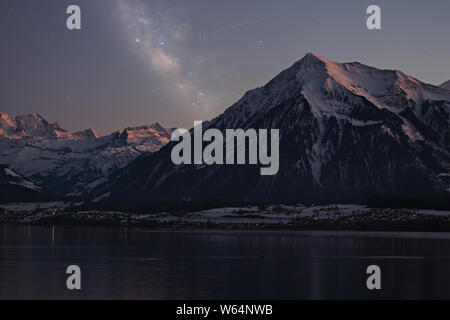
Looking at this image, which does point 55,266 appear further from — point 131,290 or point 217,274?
point 131,290

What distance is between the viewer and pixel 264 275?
147 m

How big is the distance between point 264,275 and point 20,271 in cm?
5038
